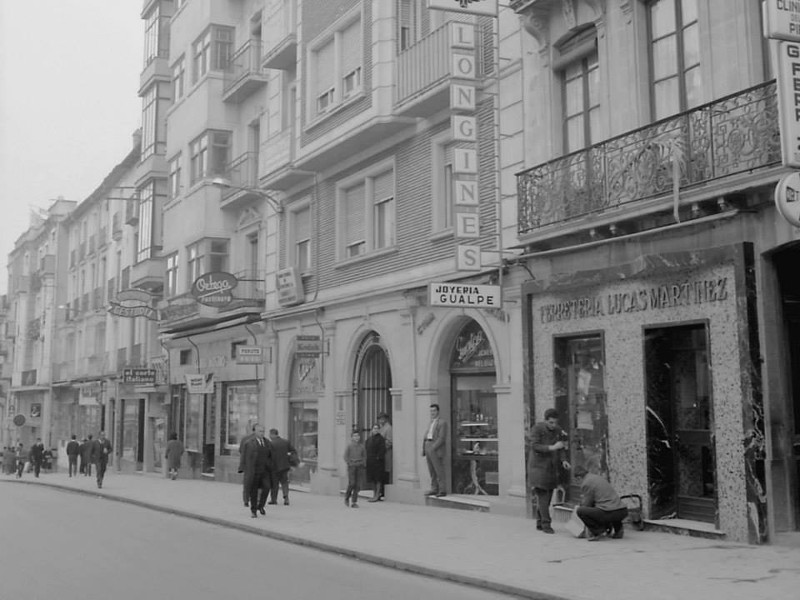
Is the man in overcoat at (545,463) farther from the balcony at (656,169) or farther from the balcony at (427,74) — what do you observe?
the balcony at (427,74)

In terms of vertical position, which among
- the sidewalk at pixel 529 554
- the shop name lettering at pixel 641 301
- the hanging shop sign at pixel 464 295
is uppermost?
the hanging shop sign at pixel 464 295

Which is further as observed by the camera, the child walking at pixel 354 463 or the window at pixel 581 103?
the child walking at pixel 354 463

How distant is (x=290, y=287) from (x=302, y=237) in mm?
1481

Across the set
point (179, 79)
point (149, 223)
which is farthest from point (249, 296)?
point (149, 223)

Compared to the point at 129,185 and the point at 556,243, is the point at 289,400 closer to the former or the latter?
the point at 556,243

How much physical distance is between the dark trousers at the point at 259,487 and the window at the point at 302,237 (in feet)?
25.8

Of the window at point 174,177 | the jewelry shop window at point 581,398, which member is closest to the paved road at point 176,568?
the jewelry shop window at point 581,398

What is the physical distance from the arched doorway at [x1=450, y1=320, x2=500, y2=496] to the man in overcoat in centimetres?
386

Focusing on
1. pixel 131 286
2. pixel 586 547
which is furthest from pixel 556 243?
pixel 131 286

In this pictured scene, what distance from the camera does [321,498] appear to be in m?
22.3

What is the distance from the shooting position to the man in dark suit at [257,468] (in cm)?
1814

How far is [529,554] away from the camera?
1203cm

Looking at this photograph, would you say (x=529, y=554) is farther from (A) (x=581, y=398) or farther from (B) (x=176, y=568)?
(B) (x=176, y=568)

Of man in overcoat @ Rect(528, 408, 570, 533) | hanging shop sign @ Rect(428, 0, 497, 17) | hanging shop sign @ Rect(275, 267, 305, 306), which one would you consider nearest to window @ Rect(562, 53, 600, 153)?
hanging shop sign @ Rect(428, 0, 497, 17)
